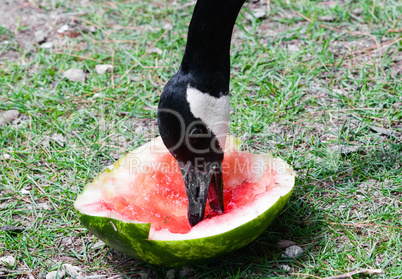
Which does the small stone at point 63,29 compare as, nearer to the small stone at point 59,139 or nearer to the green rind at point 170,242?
the small stone at point 59,139

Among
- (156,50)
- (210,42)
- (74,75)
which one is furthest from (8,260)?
(156,50)

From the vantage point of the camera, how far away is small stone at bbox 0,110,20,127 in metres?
4.09

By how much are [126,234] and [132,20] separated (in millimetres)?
3506

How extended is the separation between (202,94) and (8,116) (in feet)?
7.45

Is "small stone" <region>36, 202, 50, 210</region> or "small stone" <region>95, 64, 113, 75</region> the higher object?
"small stone" <region>95, 64, 113, 75</region>

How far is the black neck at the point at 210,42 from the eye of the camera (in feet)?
8.19

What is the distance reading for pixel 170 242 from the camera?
2361 millimetres

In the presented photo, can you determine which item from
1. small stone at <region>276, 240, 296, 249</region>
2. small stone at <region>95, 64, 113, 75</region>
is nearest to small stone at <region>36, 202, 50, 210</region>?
small stone at <region>276, 240, 296, 249</region>

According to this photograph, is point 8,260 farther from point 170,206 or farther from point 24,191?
point 170,206

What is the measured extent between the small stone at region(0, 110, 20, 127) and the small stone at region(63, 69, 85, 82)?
613 millimetres

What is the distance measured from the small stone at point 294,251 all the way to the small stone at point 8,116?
249 cm

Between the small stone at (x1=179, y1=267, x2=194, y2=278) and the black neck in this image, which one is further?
the small stone at (x1=179, y1=267, x2=194, y2=278)

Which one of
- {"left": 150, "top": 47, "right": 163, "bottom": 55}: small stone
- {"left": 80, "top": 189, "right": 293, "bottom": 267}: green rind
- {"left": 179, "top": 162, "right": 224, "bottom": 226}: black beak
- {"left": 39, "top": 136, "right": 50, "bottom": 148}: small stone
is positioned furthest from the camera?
{"left": 150, "top": 47, "right": 163, "bottom": 55}: small stone

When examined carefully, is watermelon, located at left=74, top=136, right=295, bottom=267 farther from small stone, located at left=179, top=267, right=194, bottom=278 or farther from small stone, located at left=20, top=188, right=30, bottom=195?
small stone, located at left=20, top=188, right=30, bottom=195
